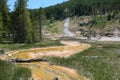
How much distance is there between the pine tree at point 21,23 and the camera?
87.9 m

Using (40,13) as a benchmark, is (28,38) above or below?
below

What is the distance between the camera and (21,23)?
3472 inches

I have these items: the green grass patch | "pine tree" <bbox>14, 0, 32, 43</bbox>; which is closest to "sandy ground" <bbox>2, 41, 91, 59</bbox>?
the green grass patch

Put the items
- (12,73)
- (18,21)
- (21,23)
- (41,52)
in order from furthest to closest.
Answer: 1. (21,23)
2. (18,21)
3. (41,52)
4. (12,73)

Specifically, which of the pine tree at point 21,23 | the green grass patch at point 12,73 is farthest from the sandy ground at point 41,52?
the pine tree at point 21,23

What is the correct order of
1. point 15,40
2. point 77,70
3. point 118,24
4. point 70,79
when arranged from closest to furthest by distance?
point 70,79 < point 77,70 < point 15,40 < point 118,24

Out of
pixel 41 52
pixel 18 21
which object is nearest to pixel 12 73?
pixel 41 52

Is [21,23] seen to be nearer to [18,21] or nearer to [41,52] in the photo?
[18,21]

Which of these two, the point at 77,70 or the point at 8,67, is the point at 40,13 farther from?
the point at 8,67

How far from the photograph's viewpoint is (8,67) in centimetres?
2630

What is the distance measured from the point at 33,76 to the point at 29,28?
6567 cm

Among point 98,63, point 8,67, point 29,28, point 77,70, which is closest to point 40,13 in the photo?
point 29,28

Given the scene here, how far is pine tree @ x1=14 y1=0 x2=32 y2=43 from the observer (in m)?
87.9

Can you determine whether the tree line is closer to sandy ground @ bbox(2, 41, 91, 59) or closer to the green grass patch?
sandy ground @ bbox(2, 41, 91, 59)
